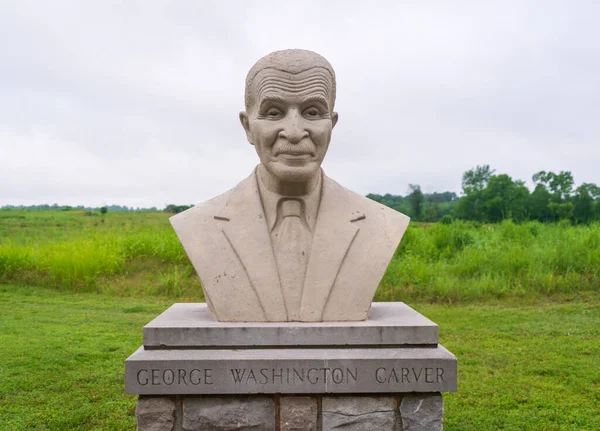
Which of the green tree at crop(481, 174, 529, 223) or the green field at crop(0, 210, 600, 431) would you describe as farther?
the green tree at crop(481, 174, 529, 223)

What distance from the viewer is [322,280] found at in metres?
3.41

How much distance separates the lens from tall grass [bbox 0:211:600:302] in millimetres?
8875

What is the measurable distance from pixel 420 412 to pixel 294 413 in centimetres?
70

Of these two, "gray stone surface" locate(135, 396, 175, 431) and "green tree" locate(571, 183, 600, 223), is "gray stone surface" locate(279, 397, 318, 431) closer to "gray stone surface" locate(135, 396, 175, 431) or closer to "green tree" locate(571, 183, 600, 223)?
"gray stone surface" locate(135, 396, 175, 431)

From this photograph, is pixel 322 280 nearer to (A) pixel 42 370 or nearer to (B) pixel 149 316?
(A) pixel 42 370

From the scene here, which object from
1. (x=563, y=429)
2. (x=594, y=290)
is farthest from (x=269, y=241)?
(x=594, y=290)

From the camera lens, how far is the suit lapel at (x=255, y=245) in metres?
3.37

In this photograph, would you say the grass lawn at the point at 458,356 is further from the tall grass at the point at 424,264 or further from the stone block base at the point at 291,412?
the stone block base at the point at 291,412

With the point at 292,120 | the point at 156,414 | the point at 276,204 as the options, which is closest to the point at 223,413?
the point at 156,414

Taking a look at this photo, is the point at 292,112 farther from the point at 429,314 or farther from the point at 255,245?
the point at 429,314

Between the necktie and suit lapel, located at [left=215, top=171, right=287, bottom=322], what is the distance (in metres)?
0.06

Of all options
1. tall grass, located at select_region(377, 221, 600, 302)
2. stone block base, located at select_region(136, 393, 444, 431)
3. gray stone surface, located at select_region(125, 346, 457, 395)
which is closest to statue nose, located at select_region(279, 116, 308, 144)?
gray stone surface, located at select_region(125, 346, 457, 395)

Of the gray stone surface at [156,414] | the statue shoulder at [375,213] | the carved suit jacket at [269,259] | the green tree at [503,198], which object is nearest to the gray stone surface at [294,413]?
the carved suit jacket at [269,259]

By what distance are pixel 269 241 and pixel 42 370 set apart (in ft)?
11.4
